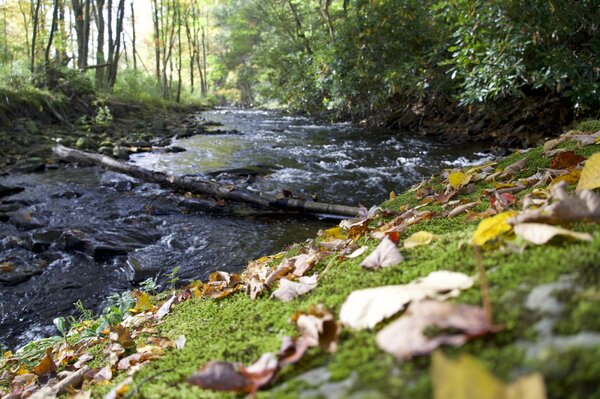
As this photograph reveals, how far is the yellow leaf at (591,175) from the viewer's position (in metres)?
1.38

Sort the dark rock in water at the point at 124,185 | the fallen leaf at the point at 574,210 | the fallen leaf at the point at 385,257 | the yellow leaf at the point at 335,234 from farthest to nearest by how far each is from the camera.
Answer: the dark rock in water at the point at 124,185 → the yellow leaf at the point at 335,234 → the fallen leaf at the point at 385,257 → the fallen leaf at the point at 574,210

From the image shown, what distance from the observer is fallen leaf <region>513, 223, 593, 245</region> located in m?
0.95

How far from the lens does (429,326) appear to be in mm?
727

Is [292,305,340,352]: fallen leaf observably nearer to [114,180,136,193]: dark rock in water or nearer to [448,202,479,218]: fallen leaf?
[448,202,479,218]: fallen leaf

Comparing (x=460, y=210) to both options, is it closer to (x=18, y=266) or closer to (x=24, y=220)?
(x=18, y=266)

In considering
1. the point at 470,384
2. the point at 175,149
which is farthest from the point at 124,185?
the point at 470,384

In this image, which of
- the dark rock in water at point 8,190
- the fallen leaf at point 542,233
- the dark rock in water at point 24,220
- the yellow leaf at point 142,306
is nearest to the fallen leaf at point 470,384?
the fallen leaf at point 542,233

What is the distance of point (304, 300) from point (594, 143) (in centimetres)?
257

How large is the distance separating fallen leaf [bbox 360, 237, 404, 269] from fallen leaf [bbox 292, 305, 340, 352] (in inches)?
12.6

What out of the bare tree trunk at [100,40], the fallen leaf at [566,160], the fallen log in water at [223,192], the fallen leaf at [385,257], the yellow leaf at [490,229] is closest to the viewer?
the yellow leaf at [490,229]

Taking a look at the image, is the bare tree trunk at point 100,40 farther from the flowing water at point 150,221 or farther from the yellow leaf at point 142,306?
the yellow leaf at point 142,306

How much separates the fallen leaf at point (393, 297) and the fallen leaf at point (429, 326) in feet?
0.42

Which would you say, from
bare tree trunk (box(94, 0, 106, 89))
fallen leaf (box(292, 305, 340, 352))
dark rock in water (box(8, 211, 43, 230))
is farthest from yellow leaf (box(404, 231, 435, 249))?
bare tree trunk (box(94, 0, 106, 89))

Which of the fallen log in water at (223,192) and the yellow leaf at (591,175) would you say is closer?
the yellow leaf at (591,175)
